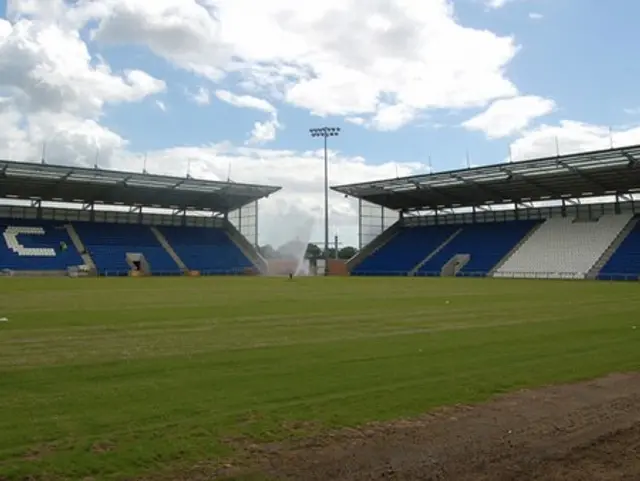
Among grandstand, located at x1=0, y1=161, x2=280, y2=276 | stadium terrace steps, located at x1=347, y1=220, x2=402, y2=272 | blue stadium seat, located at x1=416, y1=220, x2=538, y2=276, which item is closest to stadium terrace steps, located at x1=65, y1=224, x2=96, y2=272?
grandstand, located at x1=0, y1=161, x2=280, y2=276

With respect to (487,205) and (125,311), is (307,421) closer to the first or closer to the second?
(125,311)

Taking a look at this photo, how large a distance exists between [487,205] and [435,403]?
7112 centimetres

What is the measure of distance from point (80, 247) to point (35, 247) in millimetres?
4781

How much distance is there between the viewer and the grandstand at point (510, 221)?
58406 millimetres

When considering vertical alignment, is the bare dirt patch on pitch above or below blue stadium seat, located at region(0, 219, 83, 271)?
below

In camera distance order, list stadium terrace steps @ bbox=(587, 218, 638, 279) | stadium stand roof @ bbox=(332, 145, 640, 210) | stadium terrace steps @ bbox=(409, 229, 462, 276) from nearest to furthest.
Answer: stadium stand roof @ bbox=(332, 145, 640, 210)
stadium terrace steps @ bbox=(587, 218, 638, 279)
stadium terrace steps @ bbox=(409, 229, 462, 276)

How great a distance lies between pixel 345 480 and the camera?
218 inches

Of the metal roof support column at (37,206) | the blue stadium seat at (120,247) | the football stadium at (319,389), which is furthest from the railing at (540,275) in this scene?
the metal roof support column at (37,206)

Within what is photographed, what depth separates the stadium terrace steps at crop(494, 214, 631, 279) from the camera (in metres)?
61.3

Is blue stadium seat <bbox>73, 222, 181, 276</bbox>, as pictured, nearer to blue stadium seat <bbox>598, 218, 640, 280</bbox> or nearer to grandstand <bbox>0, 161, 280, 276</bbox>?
grandstand <bbox>0, 161, 280, 276</bbox>

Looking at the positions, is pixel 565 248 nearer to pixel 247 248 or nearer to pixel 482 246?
pixel 482 246

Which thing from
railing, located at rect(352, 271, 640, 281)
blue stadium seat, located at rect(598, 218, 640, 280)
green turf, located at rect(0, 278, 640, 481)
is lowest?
green turf, located at rect(0, 278, 640, 481)

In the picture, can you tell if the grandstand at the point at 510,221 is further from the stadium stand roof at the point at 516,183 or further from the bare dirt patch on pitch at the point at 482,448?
the bare dirt patch on pitch at the point at 482,448

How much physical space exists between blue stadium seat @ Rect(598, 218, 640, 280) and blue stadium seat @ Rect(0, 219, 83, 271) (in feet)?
171
